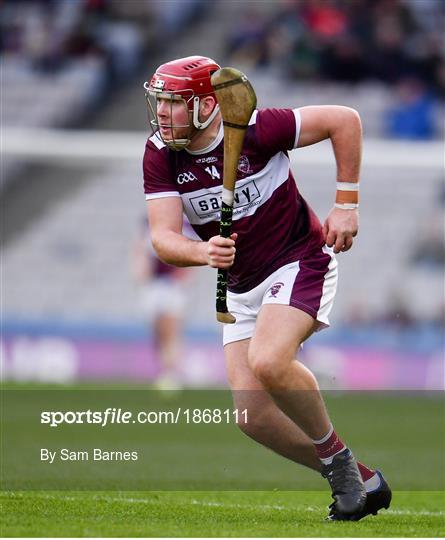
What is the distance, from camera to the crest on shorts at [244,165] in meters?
6.08

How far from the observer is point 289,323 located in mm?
5965

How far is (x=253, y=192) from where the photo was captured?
6.18 meters

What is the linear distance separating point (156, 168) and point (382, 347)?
34.5ft

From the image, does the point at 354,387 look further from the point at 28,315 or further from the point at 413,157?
the point at 28,315

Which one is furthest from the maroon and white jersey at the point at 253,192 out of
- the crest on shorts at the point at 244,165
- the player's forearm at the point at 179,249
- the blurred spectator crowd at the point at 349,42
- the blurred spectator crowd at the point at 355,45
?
the blurred spectator crowd at the point at 349,42

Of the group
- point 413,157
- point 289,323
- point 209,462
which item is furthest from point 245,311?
point 413,157

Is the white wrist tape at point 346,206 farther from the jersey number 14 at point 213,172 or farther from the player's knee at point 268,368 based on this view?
the player's knee at point 268,368

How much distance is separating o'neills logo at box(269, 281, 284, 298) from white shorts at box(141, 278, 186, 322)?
333 inches

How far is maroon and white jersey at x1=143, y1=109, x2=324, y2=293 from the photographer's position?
238 inches

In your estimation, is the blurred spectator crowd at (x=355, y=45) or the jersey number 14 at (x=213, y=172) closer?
the jersey number 14 at (x=213, y=172)

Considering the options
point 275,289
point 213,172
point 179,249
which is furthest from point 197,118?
point 275,289

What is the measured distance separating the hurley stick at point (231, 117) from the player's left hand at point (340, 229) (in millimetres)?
558

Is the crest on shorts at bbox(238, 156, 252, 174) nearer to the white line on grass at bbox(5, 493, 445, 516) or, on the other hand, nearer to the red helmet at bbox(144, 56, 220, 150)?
the red helmet at bbox(144, 56, 220, 150)

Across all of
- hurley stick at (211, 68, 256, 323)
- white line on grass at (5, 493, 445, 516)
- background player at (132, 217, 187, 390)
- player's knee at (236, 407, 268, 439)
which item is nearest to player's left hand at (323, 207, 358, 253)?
hurley stick at (211, 68, 256, 323)
